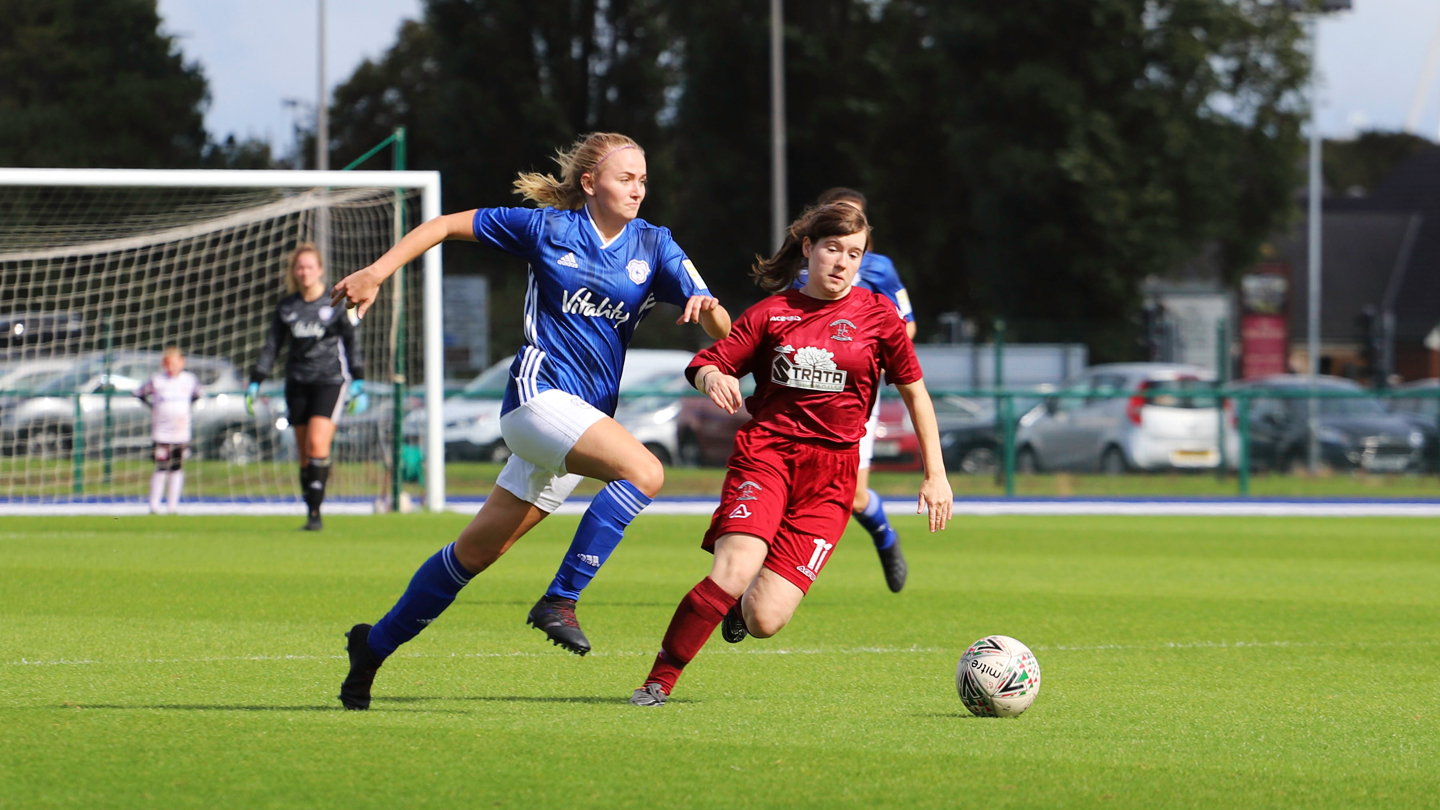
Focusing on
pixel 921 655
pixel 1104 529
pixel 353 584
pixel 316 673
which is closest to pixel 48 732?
pixel 316 673

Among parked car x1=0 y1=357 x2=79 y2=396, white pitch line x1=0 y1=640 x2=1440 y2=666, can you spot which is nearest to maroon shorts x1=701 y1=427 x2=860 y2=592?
white pitch line x1=0 y1=640 x2=1440 y2=666

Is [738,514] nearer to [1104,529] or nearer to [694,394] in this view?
[1104,529]

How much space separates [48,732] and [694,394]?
1664cm

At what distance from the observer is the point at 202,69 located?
3250 cm

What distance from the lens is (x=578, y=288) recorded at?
547cm

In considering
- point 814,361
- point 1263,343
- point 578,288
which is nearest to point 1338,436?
point 1263,343

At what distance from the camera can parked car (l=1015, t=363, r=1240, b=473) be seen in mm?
20609

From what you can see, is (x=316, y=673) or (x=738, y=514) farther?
(x=316, y=673)

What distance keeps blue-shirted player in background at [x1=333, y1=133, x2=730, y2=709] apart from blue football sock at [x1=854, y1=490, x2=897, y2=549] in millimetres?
3509

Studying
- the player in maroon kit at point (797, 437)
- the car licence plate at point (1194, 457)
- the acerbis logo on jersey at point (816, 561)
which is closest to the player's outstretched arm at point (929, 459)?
the player in maroon kit at point (797, 437)

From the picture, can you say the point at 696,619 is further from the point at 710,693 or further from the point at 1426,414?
the point at 1426,414

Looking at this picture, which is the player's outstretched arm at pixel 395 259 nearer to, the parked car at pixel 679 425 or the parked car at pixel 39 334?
the parked car at pixel 39 334

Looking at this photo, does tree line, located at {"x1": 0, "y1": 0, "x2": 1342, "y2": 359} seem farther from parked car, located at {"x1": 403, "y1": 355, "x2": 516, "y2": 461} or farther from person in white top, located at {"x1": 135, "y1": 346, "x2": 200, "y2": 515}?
person in white top, located at {"x1": 135, "y1": 346, "x2": 200, "y2": 515}

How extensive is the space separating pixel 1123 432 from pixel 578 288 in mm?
16302
